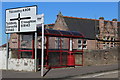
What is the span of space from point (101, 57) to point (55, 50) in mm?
6075

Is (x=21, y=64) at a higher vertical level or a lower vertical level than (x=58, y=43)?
lower

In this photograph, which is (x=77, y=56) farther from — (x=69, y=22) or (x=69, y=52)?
(x=69, y=22)

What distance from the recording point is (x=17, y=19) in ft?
52.0

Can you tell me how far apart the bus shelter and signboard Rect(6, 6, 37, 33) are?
3.32 ft

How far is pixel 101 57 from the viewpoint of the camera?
22062mm

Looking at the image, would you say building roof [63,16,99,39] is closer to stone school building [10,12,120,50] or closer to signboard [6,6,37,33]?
stone school building [10,12,120,50]

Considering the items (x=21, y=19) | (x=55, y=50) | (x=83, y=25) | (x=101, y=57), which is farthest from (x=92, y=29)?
(x=21, y=19)

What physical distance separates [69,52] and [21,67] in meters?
4.83

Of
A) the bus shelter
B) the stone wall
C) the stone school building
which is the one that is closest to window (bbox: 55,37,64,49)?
the bus shelter

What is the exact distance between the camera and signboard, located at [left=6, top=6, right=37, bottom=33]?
15109 millimetres

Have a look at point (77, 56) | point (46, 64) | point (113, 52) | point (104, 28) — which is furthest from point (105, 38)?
point (46, 64)

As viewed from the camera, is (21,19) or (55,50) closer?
(21,19)

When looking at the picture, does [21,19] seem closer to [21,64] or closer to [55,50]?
[21,64]

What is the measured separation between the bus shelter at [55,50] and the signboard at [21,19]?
101cm
